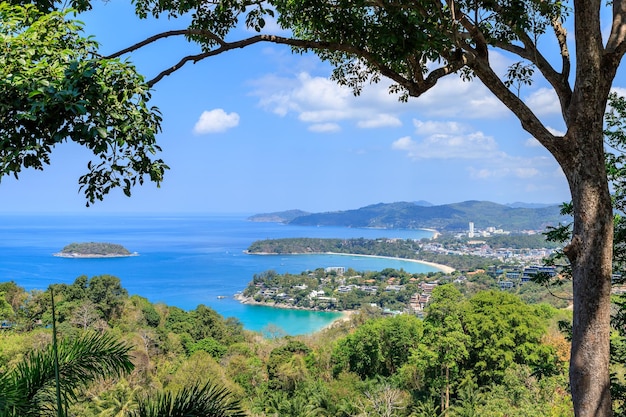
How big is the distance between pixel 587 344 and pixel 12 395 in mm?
2605

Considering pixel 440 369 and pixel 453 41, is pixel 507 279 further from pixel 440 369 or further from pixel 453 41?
pixel 453 41

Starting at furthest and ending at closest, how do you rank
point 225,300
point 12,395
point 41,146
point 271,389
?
point 225,300 → point 271,389 → point 12,395 → point 41,146

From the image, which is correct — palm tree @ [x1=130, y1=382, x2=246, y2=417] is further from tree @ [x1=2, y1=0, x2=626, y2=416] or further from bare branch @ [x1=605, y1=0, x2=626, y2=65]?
bare branch @ [x1=605, y1=0, x2=626, y2=65]

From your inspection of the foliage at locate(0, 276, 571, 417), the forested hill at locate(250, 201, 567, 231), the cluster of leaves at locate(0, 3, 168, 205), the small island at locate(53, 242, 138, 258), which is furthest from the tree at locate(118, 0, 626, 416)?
the forested hill at locate(250, 201, 567, 231)

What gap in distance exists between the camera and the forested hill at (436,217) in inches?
3893

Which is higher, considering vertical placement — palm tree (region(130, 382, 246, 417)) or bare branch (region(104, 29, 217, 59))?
bare branch (region(104, 29, 217, 59))

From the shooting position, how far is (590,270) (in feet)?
6.81

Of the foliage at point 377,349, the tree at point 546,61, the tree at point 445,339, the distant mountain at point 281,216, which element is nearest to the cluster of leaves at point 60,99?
the tree at point 546,61

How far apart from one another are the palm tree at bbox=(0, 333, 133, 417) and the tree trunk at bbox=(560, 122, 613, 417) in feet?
8.00

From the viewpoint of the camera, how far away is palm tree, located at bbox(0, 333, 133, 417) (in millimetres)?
2502

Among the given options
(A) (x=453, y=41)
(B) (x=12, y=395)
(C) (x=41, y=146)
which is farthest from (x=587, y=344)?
(B) (x=12, y=395)

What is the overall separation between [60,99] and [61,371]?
187cm

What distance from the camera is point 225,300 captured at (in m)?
40.8

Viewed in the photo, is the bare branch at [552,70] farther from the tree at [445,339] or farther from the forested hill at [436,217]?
the forested hill at [436,217]
